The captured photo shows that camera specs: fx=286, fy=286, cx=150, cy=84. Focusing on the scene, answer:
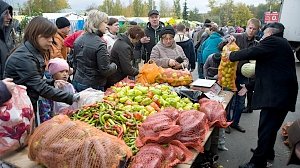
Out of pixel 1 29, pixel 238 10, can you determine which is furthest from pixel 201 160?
pixel 238 10

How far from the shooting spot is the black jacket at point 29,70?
247 cm

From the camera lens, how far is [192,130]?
234cm

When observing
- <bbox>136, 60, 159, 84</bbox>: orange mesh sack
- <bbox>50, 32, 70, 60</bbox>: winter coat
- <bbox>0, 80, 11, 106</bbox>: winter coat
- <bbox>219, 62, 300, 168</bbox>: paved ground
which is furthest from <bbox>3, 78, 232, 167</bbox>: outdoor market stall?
<bbox>50, 32, 70, 60</bbox>: winter coat

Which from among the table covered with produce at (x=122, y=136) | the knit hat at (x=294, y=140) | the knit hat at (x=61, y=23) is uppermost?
the knit hat at (x=61, y=23)

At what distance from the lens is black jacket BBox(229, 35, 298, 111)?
324cm

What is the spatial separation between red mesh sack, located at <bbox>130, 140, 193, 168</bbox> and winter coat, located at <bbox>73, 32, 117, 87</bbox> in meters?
1.79

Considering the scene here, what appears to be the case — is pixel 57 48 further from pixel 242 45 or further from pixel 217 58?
pixel 242 45

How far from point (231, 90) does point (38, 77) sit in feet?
8.66

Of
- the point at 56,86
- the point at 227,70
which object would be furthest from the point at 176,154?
the point at 227,70

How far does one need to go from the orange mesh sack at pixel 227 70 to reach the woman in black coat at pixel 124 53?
1.22 metres

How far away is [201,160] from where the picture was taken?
3.33m

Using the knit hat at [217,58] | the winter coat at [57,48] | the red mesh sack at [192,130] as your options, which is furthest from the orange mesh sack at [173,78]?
the winter coat at [57,48]

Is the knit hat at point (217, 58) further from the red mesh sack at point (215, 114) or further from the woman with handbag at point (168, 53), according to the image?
the red mesh sack at point (215, 114)

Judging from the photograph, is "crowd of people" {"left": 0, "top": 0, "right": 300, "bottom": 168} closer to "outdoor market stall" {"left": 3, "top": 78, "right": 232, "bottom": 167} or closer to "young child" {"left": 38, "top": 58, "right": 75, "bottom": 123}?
"young child" {"left": 38, "top": 58, "right": 75, "bottom": 123}
